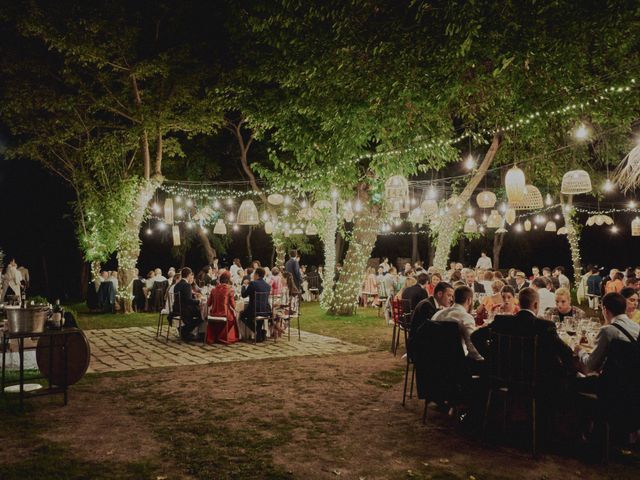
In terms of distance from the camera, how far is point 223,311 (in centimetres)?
955

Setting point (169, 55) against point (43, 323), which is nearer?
point (43, 323)

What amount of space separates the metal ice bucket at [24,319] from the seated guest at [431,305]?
4050mm

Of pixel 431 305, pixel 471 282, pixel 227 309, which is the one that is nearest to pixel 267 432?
pixel 431 305

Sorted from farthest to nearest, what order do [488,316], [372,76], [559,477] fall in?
[372,76] < [488,316] < [559,477]

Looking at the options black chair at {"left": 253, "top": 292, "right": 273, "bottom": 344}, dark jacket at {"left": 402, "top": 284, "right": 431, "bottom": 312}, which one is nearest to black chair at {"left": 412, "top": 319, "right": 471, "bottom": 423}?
dark jacket at {"left": 402, "top": 284, "right": 431, "bottom": 312}

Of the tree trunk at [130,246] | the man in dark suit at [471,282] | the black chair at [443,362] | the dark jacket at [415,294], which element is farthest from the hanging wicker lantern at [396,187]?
the tree trunk at [130,246]

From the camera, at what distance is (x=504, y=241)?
33250 millimetres

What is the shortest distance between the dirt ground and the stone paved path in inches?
41.4

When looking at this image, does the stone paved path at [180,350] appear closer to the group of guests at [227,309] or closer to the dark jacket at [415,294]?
the group of guests at [227,309]

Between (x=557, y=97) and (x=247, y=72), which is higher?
(x=247, y=72)

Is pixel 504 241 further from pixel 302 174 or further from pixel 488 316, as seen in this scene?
pixel 488 316

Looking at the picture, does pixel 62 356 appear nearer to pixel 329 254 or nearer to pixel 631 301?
pixel 631 301

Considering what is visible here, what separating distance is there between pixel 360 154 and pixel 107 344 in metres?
6.25

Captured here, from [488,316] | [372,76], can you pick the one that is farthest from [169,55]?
[488,316]
